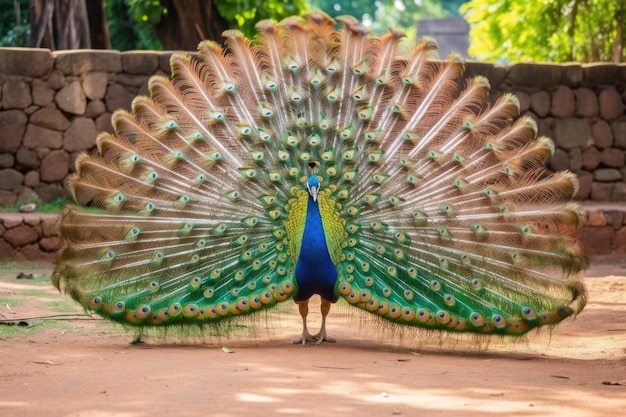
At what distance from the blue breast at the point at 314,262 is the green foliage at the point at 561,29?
41.7 ft

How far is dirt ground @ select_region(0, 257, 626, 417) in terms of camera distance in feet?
17.8

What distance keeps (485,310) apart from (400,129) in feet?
4.57

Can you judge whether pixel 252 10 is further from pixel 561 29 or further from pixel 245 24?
pixel 561 29

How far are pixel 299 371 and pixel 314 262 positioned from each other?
0.90m

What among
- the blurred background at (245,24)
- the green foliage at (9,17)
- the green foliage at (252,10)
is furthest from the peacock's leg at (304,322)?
the green foliage at (9,17)

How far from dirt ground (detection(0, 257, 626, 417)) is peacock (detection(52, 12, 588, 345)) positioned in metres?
0.34

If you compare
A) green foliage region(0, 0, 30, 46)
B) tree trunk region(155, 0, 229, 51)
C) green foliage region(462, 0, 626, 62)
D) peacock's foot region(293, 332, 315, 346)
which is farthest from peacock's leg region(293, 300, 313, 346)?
green foliage region(0, 0, 30, 46)

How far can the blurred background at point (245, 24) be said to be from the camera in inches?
630

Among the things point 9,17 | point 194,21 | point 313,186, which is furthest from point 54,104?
point 9,17

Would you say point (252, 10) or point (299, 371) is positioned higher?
point (252, 10)

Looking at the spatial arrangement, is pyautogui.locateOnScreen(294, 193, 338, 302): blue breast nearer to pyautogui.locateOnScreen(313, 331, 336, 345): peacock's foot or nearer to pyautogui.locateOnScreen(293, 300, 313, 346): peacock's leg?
pyautogui.locateOnScreen(293, 300, 313, 346): peacock's leg

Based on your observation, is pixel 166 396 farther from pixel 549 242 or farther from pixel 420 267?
pixel 549 242

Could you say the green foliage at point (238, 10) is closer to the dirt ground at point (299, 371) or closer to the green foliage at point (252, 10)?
the green foliage at point (252, 10)

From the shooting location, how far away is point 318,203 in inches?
288
